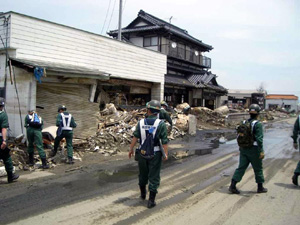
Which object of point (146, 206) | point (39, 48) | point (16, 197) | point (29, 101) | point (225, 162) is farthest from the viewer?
point (39, 48)

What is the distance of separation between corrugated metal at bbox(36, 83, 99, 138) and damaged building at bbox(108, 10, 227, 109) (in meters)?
10.2

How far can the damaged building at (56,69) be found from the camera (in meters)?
9.51

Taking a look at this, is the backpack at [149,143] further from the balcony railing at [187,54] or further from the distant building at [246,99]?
the distant building at [246,99]

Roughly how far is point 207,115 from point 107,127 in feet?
38.4

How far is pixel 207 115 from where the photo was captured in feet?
72.4

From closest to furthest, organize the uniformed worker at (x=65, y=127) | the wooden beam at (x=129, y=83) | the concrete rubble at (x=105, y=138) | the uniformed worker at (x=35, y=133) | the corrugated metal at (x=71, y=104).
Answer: the uniformed worker at (x=35, y=133)
the uniformed worker at (x=65, y=127)
the concrete rubble at (x=105, y=138)
the corrugated metal at (x=71, y=104)
the wooden beam at (x=129, y=83)

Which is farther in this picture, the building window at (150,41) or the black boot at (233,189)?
the building window at (150,41)

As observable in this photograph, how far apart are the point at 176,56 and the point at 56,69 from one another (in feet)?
54.3

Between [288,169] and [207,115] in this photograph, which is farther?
[207,115]

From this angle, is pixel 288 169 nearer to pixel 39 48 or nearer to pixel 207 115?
pixel 39 48

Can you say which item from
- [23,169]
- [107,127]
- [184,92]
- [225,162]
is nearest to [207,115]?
[184,92]

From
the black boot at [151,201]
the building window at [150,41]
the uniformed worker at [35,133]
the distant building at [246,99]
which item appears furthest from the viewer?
the distant building at [246,99]

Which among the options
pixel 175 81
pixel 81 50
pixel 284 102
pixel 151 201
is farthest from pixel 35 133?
pixel 284 102

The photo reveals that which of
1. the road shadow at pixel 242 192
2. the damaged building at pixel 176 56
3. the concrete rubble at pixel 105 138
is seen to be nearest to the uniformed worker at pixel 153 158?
the road shadow at pixel 242 192
